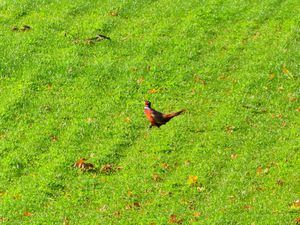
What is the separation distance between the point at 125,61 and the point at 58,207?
6.87 m

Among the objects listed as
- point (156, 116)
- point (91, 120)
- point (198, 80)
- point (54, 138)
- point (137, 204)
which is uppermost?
point (156, 116)

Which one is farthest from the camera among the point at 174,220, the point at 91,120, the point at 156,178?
the point at 91,120

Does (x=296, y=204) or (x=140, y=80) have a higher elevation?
(x=296, y=204)

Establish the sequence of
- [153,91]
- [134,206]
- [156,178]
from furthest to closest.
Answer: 1. [153,91]
2. [156,178]
3. [134,206]

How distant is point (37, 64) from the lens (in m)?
22.7

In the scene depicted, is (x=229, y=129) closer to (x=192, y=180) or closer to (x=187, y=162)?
(x=187, y=162)

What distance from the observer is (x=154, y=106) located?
21.0m

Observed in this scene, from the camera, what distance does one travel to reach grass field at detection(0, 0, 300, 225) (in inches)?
679

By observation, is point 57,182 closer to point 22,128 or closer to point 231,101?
point 22,128

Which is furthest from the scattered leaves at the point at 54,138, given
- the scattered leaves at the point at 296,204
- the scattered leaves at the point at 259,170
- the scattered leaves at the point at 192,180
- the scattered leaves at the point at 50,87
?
the scattered leaves at the point at 296,204

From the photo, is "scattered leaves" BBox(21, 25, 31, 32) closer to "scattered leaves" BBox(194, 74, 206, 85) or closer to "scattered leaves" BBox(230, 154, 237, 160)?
"scattered leaves" BBox(194, 74, 206, 85)

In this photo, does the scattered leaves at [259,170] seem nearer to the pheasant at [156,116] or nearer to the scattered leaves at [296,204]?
the scattered leaves at [296,204]

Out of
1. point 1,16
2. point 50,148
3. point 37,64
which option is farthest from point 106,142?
point 1,16

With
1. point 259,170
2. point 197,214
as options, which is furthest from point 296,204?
point 197,214
